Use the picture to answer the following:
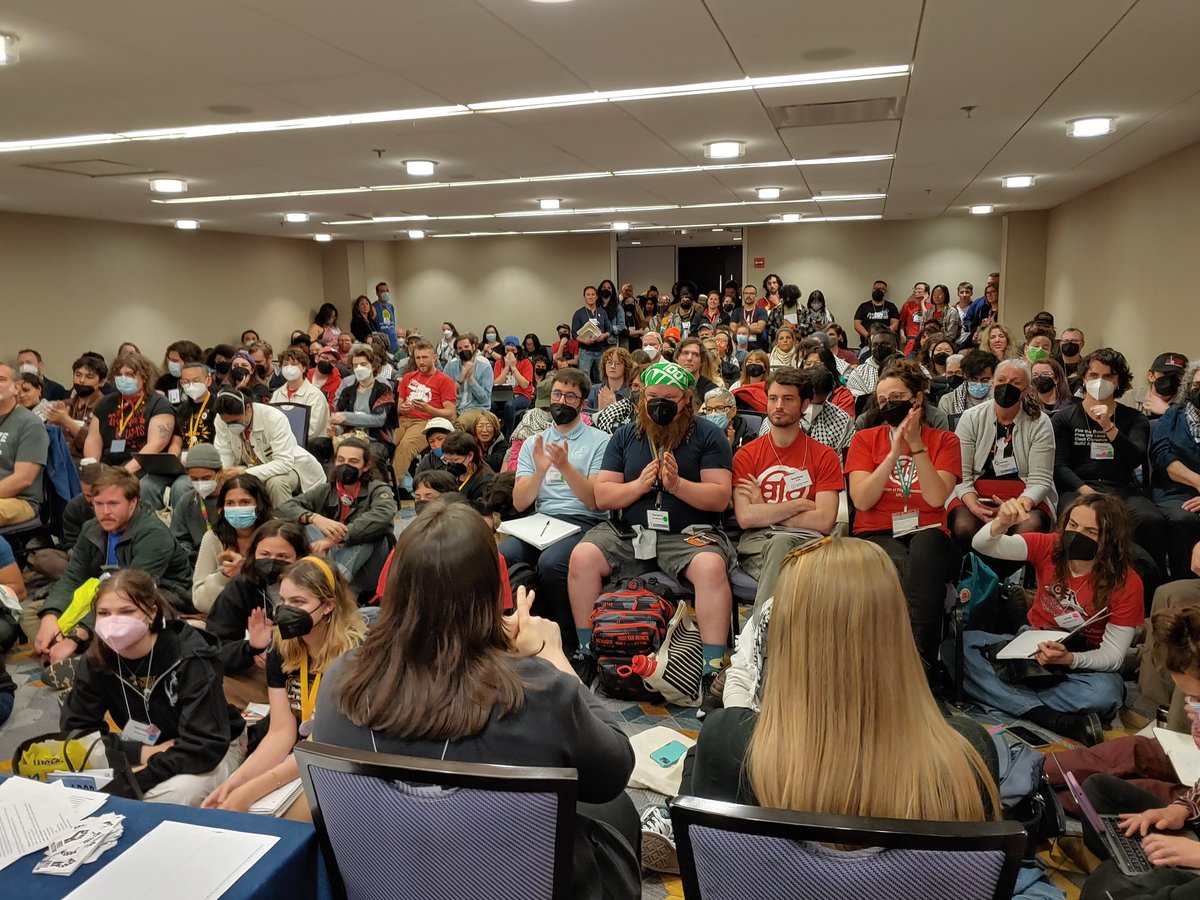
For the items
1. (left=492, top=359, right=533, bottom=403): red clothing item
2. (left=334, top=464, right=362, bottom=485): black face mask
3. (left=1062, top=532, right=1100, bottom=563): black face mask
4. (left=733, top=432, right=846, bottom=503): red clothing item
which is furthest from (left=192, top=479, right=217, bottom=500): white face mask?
(left=492, top=359, right=533, bottom=403): red clothing item

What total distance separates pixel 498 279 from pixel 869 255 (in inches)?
280

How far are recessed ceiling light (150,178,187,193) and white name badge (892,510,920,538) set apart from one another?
6908mm

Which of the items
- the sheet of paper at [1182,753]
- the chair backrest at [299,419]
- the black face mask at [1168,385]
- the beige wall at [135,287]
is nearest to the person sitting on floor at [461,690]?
the sheet of paper at [1182,753]

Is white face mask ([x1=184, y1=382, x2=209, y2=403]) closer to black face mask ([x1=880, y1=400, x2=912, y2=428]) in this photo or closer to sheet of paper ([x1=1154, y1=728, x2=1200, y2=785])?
black face mask ([x1=880, y1=400, x2=912, y2=428])

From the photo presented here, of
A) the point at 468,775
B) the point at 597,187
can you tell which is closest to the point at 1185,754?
the point at 468,775

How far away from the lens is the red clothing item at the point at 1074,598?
324 cm

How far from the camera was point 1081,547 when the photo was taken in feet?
10.6

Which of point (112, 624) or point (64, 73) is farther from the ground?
point (64, 73)

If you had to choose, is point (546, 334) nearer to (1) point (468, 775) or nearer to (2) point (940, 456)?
(2) point (940, 456)

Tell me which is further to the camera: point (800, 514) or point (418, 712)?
point (800, 514)

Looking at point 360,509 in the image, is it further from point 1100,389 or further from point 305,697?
point 1100,389

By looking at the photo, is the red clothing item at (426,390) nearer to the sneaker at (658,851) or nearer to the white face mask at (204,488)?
the white face mask at (204,488)

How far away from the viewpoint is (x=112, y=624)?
2.42 metres

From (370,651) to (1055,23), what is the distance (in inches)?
146
